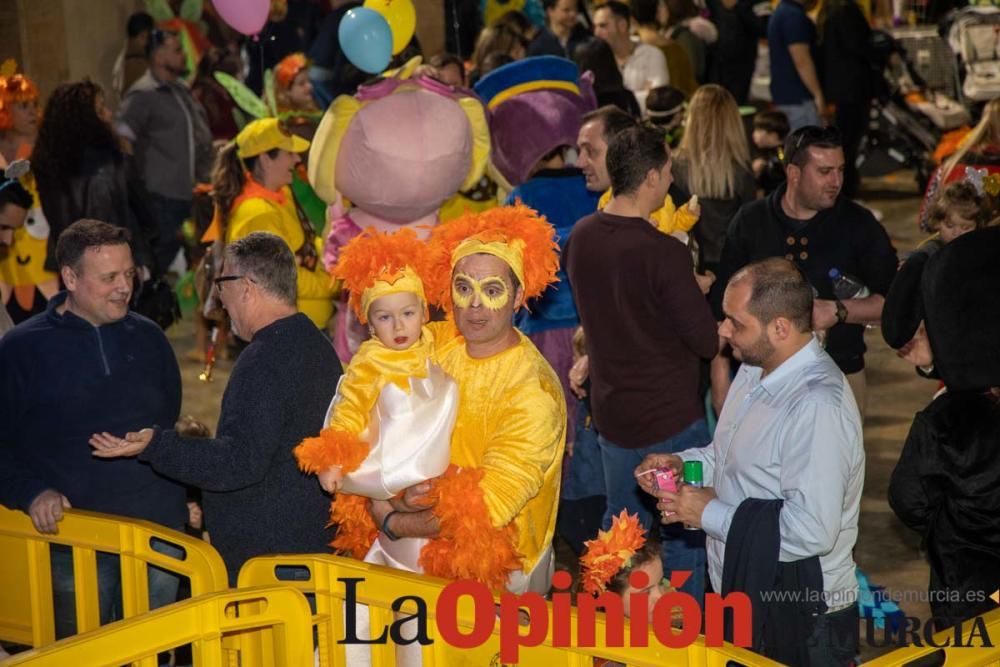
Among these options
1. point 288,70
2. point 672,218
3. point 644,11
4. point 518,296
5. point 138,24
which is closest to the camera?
point 518,296

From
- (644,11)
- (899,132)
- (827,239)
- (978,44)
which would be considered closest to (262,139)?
(827,239)

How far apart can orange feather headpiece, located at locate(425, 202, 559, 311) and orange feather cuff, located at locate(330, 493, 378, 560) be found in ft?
2.00

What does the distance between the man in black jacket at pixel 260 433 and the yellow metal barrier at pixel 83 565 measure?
0.61 feet

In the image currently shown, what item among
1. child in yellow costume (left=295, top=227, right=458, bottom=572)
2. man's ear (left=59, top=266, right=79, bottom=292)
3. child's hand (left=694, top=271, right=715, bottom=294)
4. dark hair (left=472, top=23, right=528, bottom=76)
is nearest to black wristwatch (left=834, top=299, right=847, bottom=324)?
child's hand (left=694, top=271, right=715, bottom=294)

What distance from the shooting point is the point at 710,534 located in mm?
3725

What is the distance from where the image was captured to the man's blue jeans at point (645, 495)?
5043 mm

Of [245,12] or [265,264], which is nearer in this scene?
[265,264]

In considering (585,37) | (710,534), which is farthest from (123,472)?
(585,37)

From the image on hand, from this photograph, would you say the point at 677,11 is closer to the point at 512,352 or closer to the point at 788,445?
the point at 512,352

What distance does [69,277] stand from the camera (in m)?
4.38

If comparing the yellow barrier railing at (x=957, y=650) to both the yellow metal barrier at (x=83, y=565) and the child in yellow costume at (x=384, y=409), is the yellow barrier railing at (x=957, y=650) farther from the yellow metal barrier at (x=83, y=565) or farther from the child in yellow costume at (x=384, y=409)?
the yellow metal barrier at (x=83, y=565)

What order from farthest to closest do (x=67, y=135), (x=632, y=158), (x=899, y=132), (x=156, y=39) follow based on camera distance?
(x=899, y=132) → (x=156, y=39) → (x=67, y=135) → (x=632, y=158)

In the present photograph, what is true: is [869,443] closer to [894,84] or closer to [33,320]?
[33,320]

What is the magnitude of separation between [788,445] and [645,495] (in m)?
1.70
